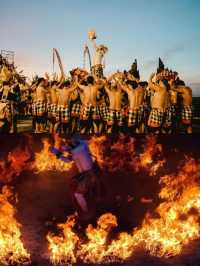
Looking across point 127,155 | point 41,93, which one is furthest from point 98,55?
point 127,155

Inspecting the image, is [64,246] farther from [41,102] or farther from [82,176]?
[41,102]

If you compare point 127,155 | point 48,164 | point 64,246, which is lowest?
point 64,246

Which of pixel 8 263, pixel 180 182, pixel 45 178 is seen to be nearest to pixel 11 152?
pixel 45 178

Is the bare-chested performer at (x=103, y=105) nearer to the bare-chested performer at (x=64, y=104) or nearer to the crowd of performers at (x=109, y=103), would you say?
the crowd of performers at (x=109, y=103)

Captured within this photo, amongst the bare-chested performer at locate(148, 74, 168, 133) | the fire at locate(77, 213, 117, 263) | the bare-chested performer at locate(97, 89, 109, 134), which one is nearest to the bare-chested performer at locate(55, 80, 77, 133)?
the bare-chested performer at locate(97, 89, 109, 134)

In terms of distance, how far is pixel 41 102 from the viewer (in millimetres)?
15031

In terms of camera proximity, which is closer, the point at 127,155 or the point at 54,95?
the point at 127,155

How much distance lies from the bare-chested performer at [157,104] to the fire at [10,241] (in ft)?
23.7

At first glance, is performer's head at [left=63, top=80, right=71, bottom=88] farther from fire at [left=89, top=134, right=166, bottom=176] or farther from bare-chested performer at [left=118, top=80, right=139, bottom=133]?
fire at [left=89, top=134, right=166, bottom=176]

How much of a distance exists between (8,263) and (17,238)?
23.2 inches

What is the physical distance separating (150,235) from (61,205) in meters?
2.23

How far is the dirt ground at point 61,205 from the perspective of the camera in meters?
6.25

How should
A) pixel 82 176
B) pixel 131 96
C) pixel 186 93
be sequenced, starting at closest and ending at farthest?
1. pixel 82 176
2. pixel 131 96
3. pixel 186 93

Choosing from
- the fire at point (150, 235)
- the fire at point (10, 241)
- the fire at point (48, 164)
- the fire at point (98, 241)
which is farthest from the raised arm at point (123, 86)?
the fire at point (10, 241)
